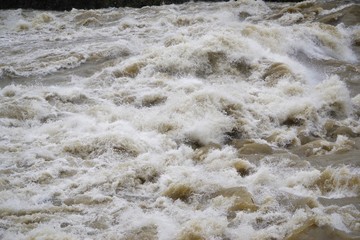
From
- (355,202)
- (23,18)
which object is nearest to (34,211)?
(355,202)

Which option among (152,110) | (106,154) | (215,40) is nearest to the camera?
(106,154)

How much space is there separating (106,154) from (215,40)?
4.21 metres

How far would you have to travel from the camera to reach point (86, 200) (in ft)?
14.0

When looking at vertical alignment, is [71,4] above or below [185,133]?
above

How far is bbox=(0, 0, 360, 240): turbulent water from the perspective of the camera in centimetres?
390

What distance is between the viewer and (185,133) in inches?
224

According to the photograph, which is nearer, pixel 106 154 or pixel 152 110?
pixel 106 154

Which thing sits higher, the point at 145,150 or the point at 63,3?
the point at 63,3

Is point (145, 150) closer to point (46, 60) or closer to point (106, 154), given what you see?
point (106, 154)

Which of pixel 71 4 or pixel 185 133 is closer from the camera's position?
pixel 185 133

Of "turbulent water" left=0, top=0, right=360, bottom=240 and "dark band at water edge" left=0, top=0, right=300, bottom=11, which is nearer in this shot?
"turbulent water" left=0, top=0, right=360, bottom=240

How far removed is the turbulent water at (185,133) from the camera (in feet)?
12.8

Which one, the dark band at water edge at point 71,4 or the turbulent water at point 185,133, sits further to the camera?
the dark band at water edge at point 71,4

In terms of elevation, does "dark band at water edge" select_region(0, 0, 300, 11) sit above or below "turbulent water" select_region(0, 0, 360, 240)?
above
